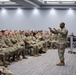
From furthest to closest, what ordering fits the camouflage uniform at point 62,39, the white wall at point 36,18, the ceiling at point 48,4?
the white wall at point 36,18 → the ceiling at point 48,4 → the camouflage uniform at point 62,39

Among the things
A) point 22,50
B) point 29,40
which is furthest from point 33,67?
point 29,40

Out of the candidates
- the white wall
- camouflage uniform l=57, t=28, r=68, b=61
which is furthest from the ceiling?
camouflage uniform l=57, t=28, r=68, b=61

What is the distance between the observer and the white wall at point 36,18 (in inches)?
730

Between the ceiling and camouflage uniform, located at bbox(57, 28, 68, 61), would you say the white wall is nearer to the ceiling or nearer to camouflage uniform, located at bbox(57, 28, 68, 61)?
the ceiling

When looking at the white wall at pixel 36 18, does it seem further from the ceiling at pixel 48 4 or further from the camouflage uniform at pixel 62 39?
the camouflage uniform at pixel 62 39

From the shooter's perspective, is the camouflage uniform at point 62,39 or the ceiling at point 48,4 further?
the ceiling at point 48,4

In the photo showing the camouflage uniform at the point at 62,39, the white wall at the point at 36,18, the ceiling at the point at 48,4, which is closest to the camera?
the camouflage uniform at the point at 62,39

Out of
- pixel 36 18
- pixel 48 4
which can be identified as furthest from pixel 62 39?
pixel 36 18

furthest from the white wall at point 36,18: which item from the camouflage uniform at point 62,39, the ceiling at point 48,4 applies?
the camouflage uniform at point 62,39

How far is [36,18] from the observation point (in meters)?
18.9

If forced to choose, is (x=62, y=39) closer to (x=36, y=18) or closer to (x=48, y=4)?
(x=48, y=4)

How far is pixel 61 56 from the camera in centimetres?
898

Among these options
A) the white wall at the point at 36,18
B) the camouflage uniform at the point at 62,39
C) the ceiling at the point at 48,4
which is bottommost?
the camouflage uniform at the point at 62,39

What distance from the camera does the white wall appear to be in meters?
18.5
